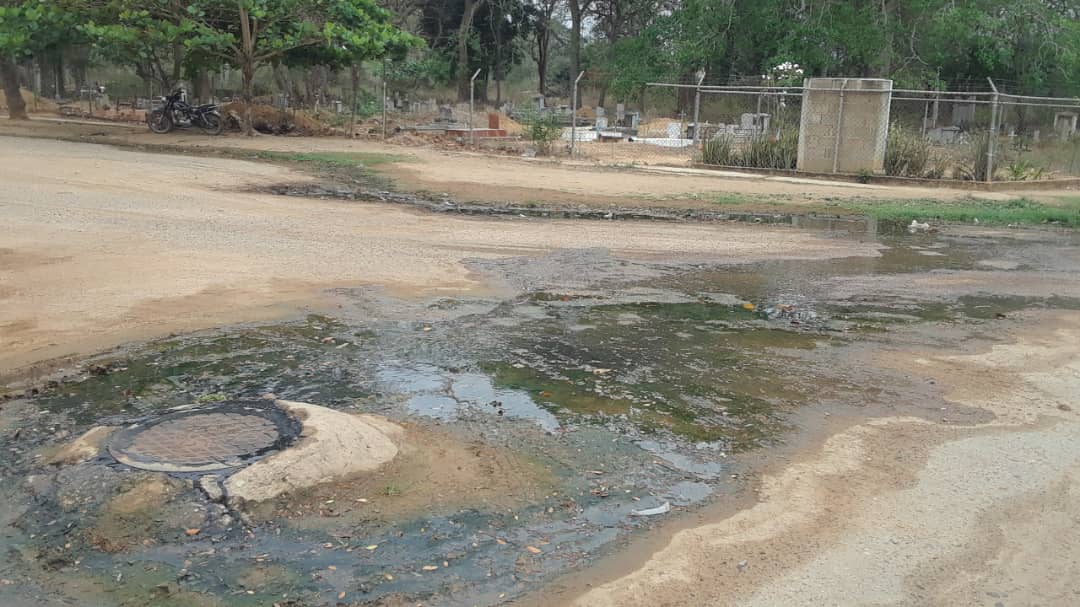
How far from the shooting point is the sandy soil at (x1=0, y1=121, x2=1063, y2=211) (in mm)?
17953

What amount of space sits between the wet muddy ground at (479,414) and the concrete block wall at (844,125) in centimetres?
1247

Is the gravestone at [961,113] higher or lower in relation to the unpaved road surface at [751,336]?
higher

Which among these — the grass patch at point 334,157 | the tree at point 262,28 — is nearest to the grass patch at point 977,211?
the grass patch at point 334,157

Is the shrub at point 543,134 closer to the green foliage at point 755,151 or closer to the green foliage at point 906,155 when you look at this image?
the green foliage at point 755,151

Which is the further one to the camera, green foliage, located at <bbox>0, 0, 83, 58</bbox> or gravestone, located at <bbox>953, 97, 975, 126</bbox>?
gravestone, located at <bbox>953, 97, 975, 126</bbox>

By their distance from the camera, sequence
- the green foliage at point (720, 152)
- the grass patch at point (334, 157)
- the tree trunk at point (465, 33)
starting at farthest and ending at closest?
1. the tree trunk at point (465, 33)
2. the green foliage at point (720, 152)
3. the grass patch at point (334, 157)

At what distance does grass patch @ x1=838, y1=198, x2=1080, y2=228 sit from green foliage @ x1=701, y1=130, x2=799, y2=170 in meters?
5.63

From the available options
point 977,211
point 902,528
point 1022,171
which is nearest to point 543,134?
point 1022,171

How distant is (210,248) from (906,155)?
17562 millimetres

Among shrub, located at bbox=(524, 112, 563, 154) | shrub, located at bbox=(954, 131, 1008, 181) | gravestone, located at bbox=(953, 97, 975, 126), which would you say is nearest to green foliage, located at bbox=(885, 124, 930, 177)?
shrub, located at bbox=(954, 131, 1008, 181)

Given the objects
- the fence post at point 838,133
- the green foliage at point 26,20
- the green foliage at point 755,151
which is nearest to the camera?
the fence post at point 838,133

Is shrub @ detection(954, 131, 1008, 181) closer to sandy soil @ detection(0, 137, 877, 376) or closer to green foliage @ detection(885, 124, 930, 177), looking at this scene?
green foliage @ detection(885, 124, 930, 177)

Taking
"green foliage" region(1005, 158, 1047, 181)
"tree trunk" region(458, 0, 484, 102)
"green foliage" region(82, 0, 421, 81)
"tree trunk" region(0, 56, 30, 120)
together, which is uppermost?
"tree trunk" region(458, 0, 484, 102)

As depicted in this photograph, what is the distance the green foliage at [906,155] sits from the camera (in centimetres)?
2255
